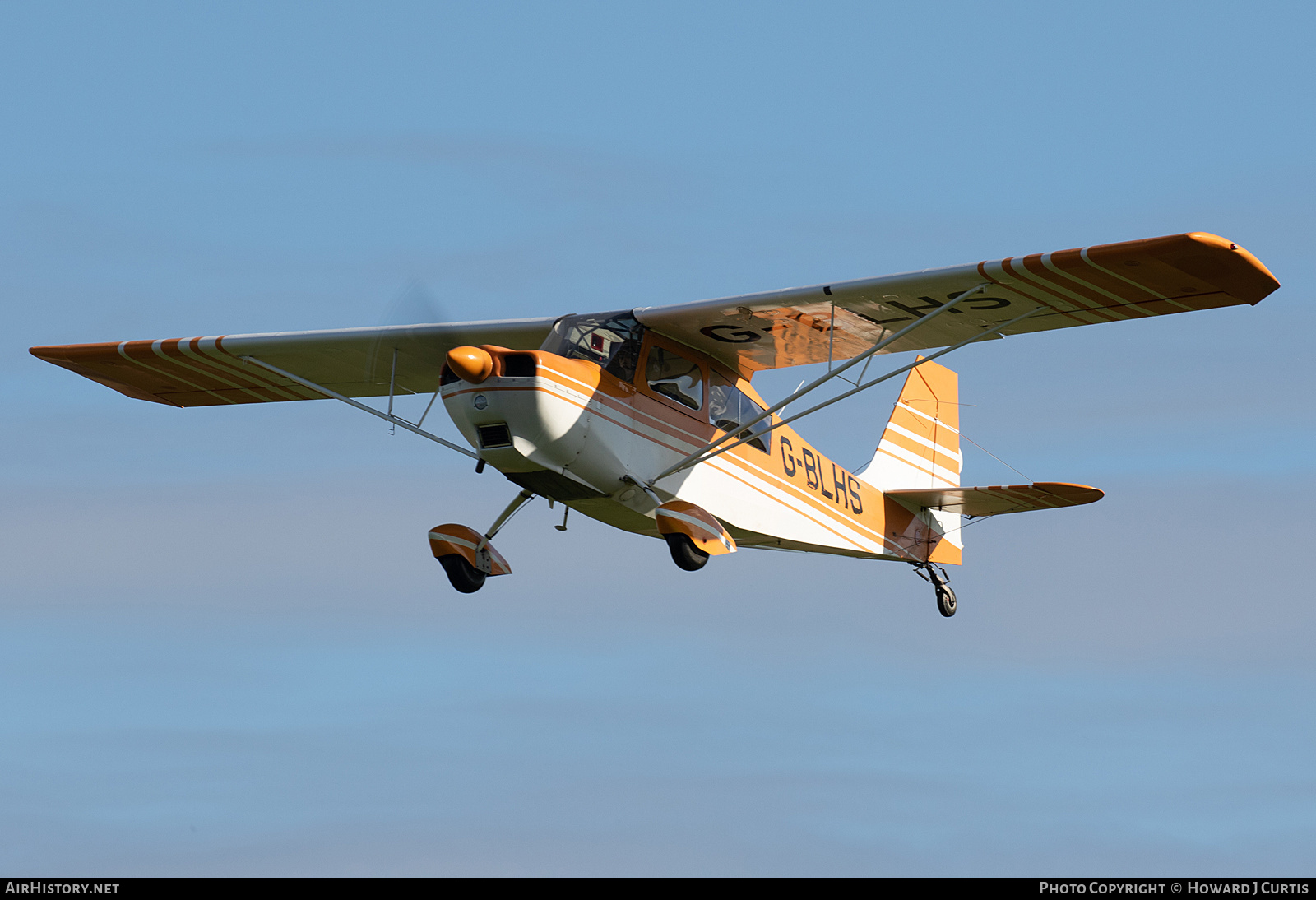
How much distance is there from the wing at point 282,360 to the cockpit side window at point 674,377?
1.24 m

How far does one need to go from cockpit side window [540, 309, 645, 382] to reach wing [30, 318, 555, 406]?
3.34 feet

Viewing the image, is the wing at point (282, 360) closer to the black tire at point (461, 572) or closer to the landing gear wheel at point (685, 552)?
the black tire at point (461, 572)

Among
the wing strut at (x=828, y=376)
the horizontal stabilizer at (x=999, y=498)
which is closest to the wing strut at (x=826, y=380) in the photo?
the wing strut at (x=828, y=376)

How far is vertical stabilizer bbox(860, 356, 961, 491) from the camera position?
22.1 metres

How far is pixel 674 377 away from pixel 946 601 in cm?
578

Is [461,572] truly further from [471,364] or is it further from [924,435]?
[924,435]

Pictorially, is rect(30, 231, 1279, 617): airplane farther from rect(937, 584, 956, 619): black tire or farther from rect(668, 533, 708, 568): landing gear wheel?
rect(937, 584, 956, 619): black tire

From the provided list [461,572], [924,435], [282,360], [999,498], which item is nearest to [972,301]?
[999,498]

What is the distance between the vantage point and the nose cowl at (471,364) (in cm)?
1532

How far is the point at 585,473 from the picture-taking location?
53.4 feet

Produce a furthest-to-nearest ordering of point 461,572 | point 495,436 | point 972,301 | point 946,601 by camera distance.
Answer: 1. point 946,601
2. point 461,572
3. point 972,301
4. point 495,436

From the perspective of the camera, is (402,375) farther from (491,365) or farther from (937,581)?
(937,581)

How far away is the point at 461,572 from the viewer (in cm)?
1708

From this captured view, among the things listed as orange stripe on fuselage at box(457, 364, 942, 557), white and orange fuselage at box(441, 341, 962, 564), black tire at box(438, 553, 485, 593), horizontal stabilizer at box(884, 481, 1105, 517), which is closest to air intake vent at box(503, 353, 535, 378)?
white and orange fuselage at box(441, 341, 962, 564)
